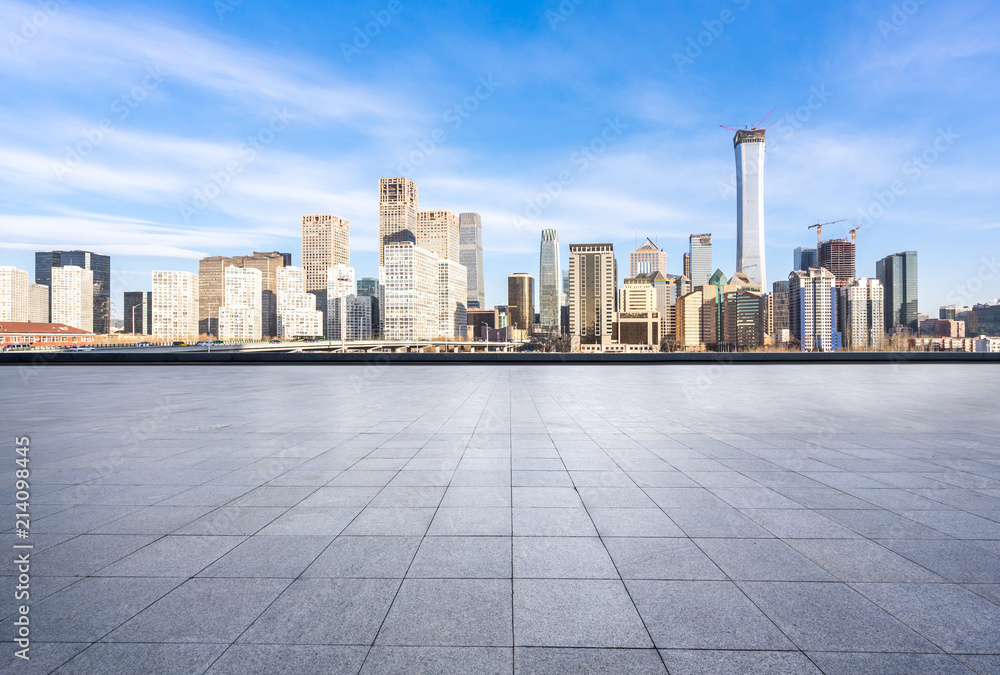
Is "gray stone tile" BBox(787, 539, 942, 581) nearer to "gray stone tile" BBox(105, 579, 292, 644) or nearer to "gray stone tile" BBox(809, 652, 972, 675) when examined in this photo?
"gray stone tile" BBox(809, 652, 972, 675)

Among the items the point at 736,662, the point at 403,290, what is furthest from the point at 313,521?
the point at 403,290

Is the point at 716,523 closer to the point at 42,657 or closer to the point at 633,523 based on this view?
the point at 633,523

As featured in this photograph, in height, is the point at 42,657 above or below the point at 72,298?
below

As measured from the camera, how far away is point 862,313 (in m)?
142

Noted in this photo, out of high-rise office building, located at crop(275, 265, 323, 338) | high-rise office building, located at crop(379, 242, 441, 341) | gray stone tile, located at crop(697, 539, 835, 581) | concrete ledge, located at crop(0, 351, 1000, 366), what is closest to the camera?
gray stone tile, located at crop(697, 539, 835, 581)

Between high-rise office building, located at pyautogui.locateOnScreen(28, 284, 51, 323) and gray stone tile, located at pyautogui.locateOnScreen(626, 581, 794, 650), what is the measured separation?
23386cm

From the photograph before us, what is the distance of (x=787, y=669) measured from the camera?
2.75 metres

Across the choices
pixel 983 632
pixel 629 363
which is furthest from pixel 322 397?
pixel 629 363

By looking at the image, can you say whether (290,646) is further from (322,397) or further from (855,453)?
(322,397)

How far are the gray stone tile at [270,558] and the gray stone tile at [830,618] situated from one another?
356 cm

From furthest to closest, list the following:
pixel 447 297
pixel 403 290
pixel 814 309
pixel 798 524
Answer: pixel 447 297
pixel 403 290
pixel 814 309
pixel 798 524

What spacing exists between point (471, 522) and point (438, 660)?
2058 mm

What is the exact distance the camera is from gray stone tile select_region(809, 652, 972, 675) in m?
2.73

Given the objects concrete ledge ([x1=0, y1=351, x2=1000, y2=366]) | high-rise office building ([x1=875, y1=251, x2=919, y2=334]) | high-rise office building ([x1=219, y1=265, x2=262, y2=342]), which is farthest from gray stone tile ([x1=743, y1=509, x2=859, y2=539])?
high-rise office building ([x1=875, y1=251, x2=919, y2=334])
